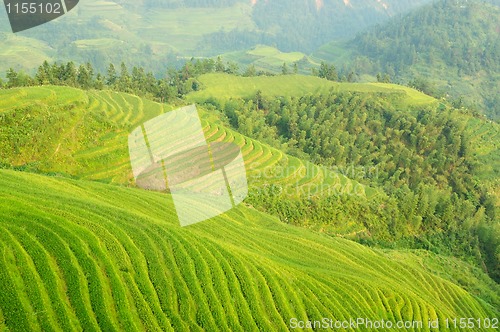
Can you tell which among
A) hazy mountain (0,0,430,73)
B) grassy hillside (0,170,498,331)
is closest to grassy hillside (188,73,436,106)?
grassy hillside (0,170,498,331)

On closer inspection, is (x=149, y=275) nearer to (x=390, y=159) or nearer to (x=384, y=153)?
(x=390, y=159)

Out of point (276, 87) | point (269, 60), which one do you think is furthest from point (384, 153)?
point (269, 60)

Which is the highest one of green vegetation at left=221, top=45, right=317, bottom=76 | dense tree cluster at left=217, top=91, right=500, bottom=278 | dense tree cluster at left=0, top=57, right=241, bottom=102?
dense tree cluster at left=0, top=57, right=241, bottom=102

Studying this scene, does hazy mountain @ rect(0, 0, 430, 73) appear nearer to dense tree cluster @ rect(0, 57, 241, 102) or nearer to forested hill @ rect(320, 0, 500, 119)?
dense tree cluster @ rect(0, 57, 241, 102)

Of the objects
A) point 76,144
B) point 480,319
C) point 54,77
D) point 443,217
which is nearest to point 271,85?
point 54,77

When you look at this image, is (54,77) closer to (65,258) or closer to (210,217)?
(210,217)

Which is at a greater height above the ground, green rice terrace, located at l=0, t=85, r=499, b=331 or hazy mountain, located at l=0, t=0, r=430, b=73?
green rice terrace, located at l=0, t=85, r=499, b=331
